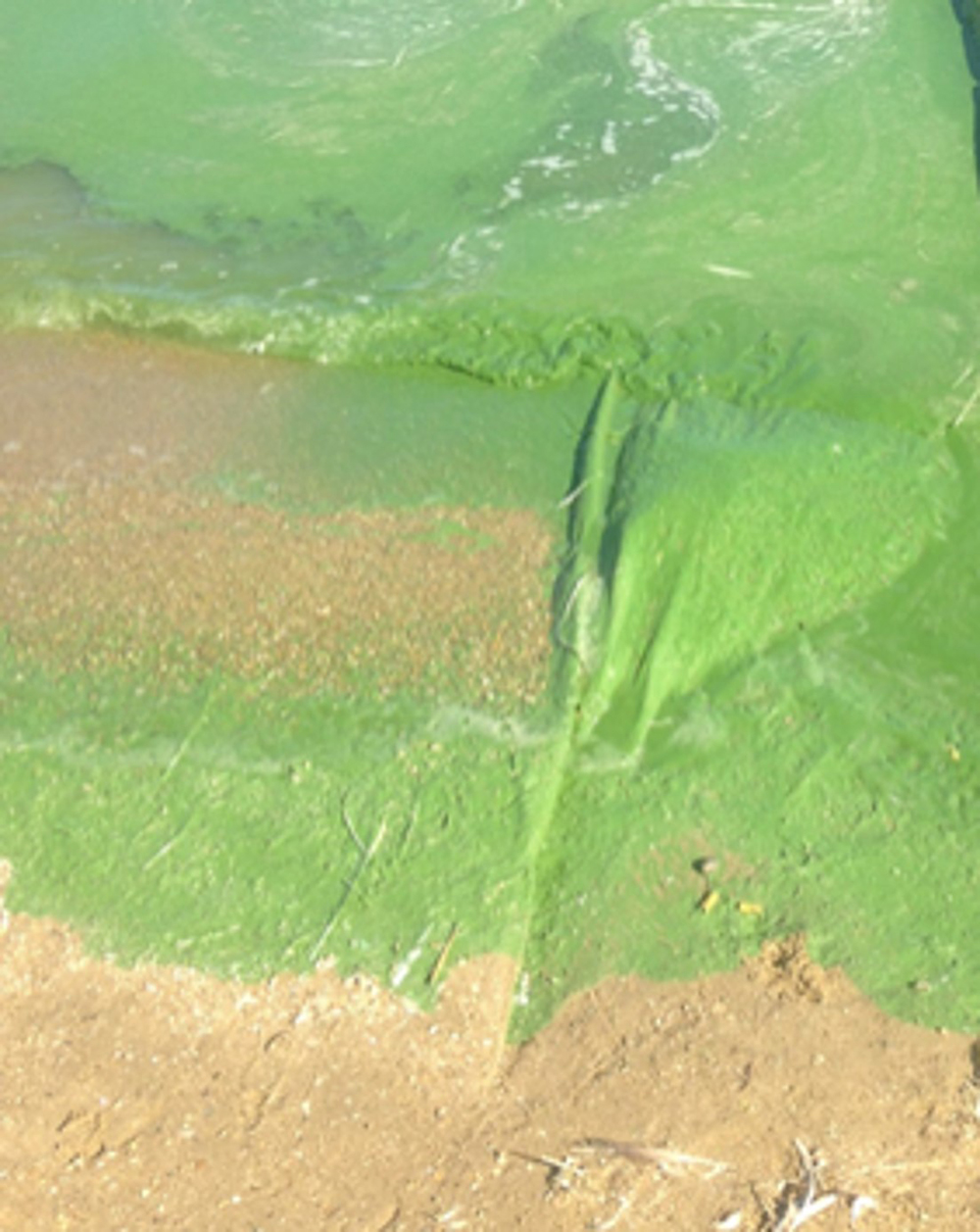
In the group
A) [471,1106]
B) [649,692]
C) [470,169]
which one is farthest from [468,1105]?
[470,169]

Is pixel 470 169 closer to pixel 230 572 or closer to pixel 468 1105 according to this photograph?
pixel 230 572

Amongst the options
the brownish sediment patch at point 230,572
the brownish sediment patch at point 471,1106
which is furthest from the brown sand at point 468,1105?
the brownish sediment patch at point 230,572

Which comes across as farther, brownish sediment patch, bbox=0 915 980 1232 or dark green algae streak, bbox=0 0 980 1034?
dark green algae streak, bbox=0 0 980 1034

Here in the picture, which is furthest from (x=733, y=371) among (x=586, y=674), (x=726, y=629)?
(x=586, y=674)

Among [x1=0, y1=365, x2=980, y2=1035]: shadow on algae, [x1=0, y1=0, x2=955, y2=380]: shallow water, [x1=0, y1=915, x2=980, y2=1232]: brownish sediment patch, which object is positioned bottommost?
[x1=0, y1=915, x2=980, y2=1232]: brownish sediment patch

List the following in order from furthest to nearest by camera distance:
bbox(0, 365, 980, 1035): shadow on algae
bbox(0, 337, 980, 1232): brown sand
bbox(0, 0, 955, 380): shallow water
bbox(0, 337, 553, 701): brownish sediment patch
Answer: bbox(0, 0, 955, 380): shallow water
bbox(0, 337, 553, 701): brownish sediment patch
bbox(0, 365, 980, 1035): shadow on algae
bbox(0, 337, 980, 1232): brown sand

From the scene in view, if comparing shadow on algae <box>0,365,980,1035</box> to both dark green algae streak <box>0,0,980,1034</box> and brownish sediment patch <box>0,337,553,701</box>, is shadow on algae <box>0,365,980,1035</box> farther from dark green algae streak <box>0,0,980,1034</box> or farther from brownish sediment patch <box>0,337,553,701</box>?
brownish sediment patch <box>0,337,553,701</box>

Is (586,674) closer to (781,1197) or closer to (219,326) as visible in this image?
(781,1197)

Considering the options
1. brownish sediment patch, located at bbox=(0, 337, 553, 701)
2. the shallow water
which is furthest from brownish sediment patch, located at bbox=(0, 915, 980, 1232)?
the shallow water

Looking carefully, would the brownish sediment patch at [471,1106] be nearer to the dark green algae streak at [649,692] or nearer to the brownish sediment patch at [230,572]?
the dark green algae streak at [649,692]
